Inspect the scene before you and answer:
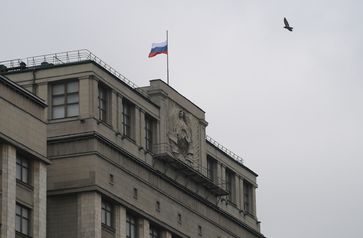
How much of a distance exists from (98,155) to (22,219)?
11.5m

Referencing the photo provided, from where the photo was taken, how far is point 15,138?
346 ft

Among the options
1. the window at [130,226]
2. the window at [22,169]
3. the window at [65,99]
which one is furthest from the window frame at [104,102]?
the window at [22,169]

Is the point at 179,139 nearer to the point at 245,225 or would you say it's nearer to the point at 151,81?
the point at 151,81

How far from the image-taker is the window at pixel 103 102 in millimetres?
118625

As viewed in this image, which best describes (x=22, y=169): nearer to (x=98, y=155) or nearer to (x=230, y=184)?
(x=98, y=155)

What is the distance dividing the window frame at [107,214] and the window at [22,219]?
10.1 m

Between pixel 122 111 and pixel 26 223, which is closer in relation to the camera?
pixel 26 223

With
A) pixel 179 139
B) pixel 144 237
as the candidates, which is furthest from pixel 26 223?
pixel 179 139

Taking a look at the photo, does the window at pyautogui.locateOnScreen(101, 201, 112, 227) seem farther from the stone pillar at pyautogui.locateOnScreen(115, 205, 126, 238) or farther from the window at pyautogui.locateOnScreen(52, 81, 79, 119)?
the window at pyautogui.locateOnScreen(52, 81, 79, 119)

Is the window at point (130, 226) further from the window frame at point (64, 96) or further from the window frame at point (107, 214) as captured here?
the window frame at point (64, 96)

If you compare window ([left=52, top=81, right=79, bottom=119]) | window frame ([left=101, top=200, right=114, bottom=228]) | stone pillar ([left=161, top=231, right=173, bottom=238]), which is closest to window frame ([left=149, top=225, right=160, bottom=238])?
stone pillar ([left=161, top=231, right=173, bottom=238])

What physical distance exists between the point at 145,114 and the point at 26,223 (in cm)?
2140

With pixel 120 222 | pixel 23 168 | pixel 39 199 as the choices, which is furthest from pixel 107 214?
pixel 23 168

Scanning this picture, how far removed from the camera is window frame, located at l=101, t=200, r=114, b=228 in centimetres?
11581
